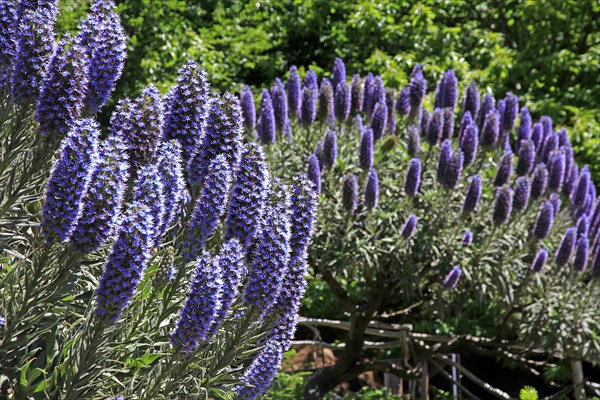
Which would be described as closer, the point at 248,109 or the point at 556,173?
the point at 248,109

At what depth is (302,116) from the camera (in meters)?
6.24

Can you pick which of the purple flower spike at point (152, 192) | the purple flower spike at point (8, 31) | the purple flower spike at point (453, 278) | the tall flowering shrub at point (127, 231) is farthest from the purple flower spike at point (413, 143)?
the purple flower spike at point (152, 192)

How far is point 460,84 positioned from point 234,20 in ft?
11.8

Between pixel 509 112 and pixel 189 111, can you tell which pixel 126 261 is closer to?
pixel 189 111

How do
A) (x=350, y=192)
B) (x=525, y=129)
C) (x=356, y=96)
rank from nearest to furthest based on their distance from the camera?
(x=350, y=192), (x=356, y=96), (x=525, y=129)

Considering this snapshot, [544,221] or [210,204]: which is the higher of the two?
[544,221]

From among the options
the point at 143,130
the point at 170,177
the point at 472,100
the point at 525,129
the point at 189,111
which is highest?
the point at 472,100

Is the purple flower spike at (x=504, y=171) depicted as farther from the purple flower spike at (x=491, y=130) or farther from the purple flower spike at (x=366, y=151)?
the purple flower spike at (x=366, y=151)

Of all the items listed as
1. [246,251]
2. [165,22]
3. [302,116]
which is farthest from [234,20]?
[246,251]

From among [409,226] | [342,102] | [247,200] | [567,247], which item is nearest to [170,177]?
[247,200]

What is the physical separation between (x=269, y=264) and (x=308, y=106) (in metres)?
3.86

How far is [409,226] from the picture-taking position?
18.5ft

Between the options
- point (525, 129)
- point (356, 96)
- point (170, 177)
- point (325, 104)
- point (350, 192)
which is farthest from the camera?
point (525, 129)

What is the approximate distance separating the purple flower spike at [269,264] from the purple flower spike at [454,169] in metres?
3.41
